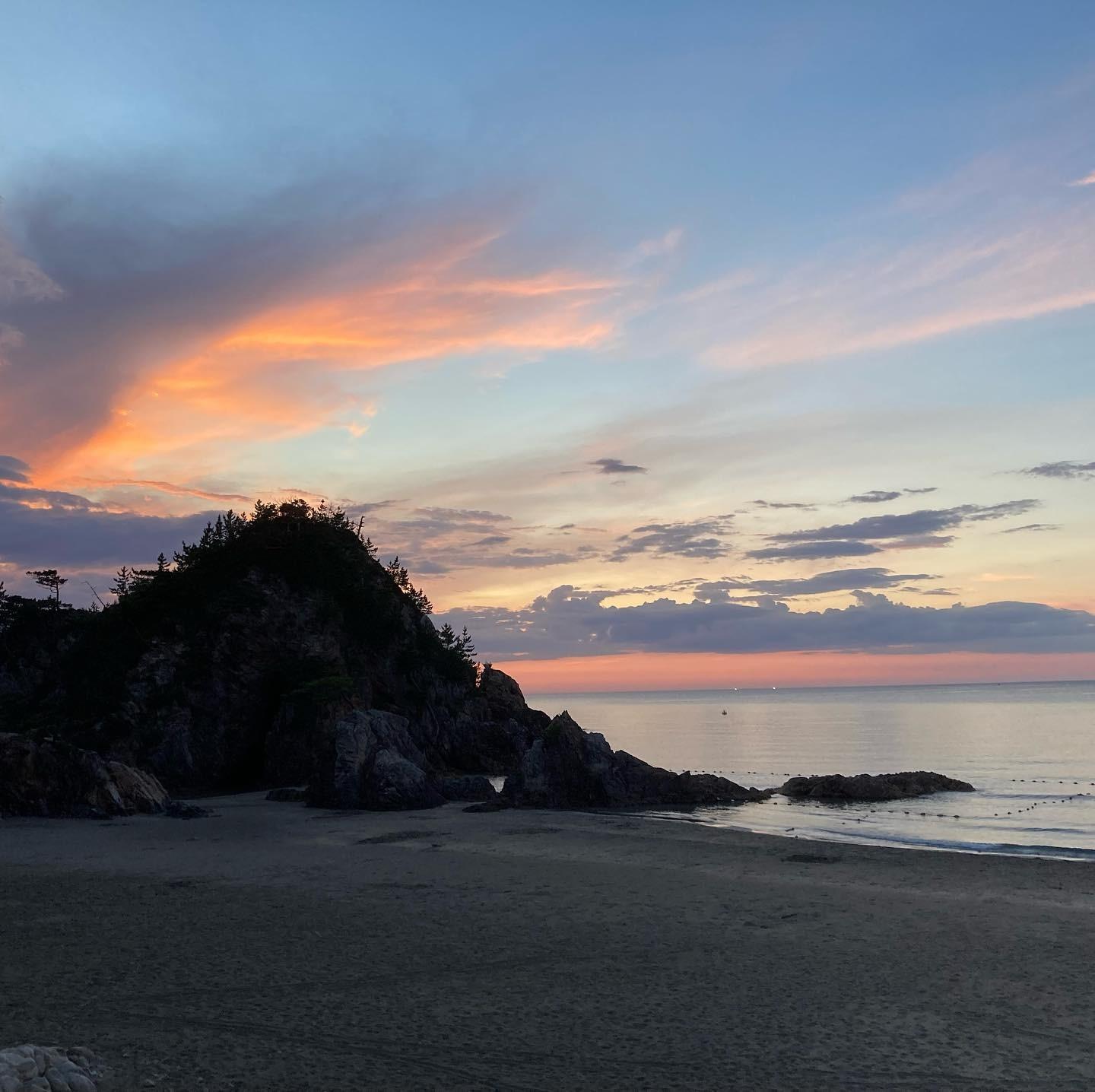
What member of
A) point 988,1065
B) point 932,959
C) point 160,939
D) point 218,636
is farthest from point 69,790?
point 988,1065

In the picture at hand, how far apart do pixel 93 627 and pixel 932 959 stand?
50.4 m

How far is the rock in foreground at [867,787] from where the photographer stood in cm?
3978

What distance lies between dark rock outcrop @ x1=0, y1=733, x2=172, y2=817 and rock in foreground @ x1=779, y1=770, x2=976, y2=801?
25.8 meters

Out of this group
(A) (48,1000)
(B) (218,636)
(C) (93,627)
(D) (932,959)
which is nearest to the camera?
(A) (48,1000)

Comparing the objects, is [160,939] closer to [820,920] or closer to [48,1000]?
[48,1000]

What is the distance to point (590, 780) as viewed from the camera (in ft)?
120

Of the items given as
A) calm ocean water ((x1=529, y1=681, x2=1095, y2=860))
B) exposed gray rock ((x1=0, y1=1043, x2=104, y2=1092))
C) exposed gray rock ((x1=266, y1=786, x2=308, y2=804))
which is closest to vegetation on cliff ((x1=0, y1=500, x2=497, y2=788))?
exposed gray rock ((x1=266, y1=786, x2=308, y2=804))

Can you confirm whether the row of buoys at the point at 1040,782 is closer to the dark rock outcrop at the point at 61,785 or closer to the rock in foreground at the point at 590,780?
the rock in foreground at the point at 590,780

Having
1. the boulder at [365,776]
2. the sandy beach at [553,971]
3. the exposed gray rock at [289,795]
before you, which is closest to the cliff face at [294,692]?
the boulder at [365,776]

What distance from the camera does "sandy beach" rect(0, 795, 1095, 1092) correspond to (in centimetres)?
814

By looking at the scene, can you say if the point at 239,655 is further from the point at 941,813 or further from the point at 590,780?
the point at 941,813

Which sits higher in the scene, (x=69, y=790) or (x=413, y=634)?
(x=413, y=634)

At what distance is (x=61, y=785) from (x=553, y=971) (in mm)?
25147

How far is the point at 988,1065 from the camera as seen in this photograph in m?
8.09
